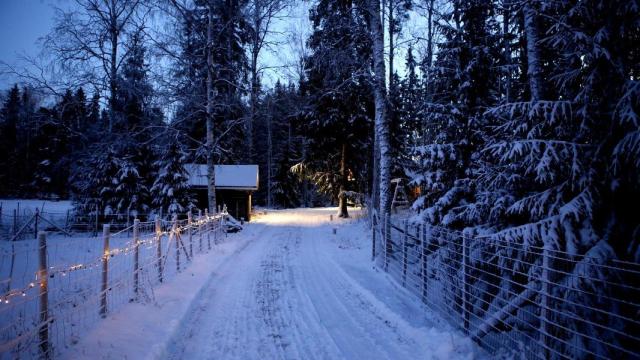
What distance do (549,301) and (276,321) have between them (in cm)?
430

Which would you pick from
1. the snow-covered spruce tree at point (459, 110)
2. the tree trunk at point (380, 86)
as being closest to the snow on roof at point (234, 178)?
the tree trunk at point (380, 86)

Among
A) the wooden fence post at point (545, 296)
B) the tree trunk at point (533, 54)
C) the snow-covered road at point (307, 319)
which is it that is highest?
the tree trunk at point (533, 54)

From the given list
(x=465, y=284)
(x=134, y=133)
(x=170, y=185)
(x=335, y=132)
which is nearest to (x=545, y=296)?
(x=465, y=284)

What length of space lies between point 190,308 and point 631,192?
7.43 meters

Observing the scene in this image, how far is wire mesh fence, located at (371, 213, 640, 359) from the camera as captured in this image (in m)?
4.34

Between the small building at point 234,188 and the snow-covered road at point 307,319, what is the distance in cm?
1816

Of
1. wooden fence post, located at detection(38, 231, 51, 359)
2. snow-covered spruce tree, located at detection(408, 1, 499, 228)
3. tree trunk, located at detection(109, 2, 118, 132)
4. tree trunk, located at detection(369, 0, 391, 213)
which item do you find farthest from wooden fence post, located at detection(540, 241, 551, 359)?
tree trunk, located at detection(109, 2, 118, 132)

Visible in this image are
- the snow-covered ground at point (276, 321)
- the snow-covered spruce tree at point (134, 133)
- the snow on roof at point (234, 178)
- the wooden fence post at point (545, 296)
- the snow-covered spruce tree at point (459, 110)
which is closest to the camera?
the wooden fence post at point (545, 296)

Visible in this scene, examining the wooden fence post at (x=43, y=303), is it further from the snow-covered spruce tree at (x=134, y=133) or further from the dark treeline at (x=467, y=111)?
the snow-covered spruce tree at (x=134, y=133)

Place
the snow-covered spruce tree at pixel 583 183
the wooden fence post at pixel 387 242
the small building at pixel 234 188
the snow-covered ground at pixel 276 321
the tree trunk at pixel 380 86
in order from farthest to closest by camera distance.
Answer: the small building at pixel 234 188
the tree trunk at pixel 380 86
the wooden fence post at pixel 387 242
the snow-covered ground at pixel 276 321
the snow-covered spruce tree at pixel 583 183

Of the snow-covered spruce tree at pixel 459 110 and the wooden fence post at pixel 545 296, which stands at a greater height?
the snow-covered spruce tree at pixel 459 110

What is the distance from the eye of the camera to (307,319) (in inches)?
271

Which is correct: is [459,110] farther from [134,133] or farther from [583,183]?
[134,133]

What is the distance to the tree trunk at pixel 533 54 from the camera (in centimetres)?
729
